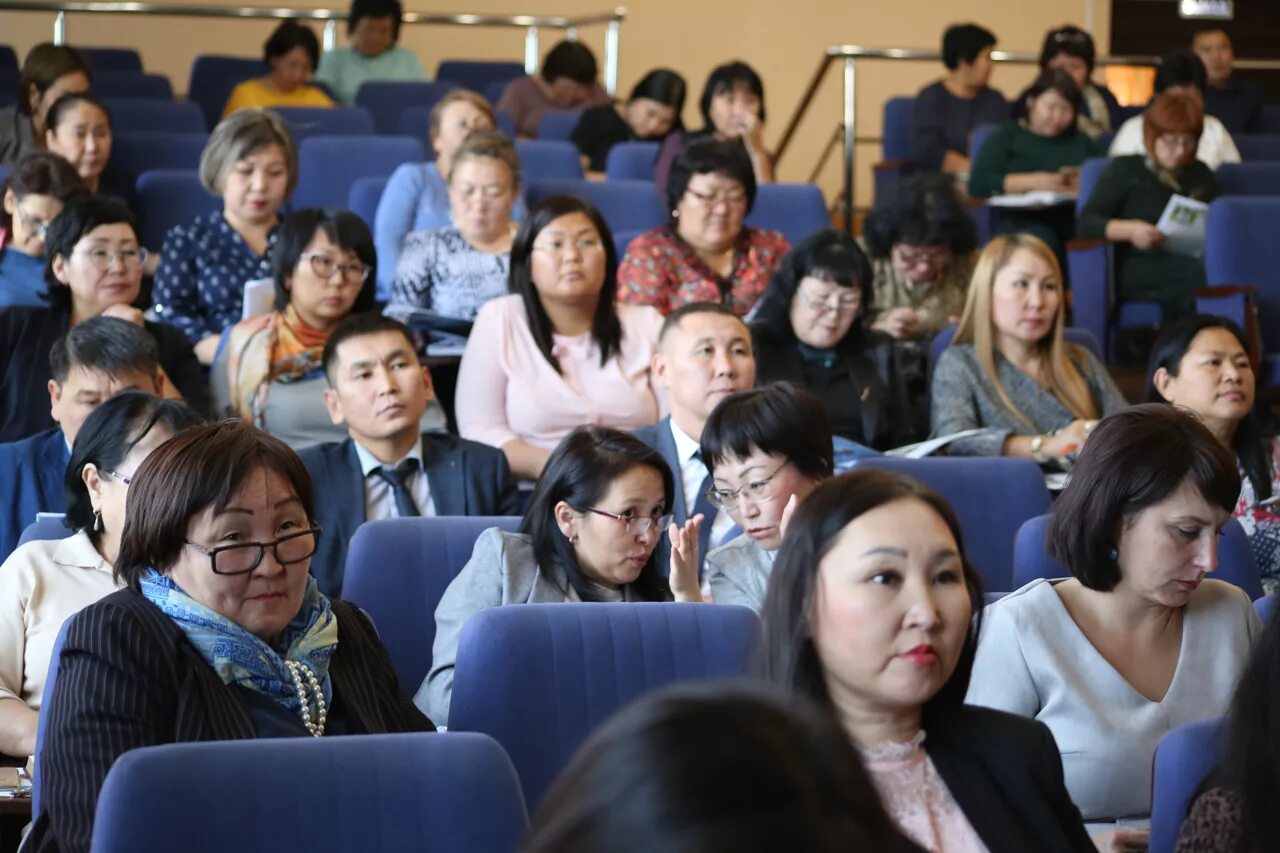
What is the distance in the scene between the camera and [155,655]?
6.19ft

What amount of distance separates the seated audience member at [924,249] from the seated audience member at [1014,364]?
2.24 feet

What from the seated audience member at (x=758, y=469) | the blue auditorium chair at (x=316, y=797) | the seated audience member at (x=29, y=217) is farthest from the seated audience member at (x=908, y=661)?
the seated audience member at (x=29, y=217)

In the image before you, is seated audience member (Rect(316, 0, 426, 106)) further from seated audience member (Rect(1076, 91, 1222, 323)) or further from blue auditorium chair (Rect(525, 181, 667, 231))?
seated audience member (Rect(1076, 91, 1222, 323))

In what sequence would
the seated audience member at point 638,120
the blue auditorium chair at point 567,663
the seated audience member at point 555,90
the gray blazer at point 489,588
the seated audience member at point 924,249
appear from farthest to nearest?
1. the seated audience member at point 555,90
2. the seated audience member at point 638,120
3. the seated audience member at point 924,249
4. the gray blazer at point 489,588
5. the blue auditorium chair at point 567,663

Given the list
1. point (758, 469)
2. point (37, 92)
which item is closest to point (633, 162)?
point (37, 92)

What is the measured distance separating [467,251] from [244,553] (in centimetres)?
270

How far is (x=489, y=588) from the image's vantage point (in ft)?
8.30

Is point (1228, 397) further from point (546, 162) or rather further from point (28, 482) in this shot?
point (546, 162)

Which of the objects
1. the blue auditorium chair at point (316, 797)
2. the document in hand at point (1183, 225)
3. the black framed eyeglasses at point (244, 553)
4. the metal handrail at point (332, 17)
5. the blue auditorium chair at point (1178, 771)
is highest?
the metal handrail at point (332, 17)

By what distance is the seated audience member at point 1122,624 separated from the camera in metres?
2.18

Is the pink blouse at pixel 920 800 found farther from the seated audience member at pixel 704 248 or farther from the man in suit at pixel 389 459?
the seated audience member at pixel 704 248

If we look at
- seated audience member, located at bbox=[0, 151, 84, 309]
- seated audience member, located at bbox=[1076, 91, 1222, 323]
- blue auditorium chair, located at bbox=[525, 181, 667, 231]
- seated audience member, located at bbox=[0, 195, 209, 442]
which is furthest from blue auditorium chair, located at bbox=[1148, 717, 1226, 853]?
seated audience member, located at bbox=[1076, 91, 1222, 323]

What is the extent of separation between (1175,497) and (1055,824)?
0.69 m

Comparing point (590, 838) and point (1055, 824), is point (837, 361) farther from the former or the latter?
point (590, 838)
